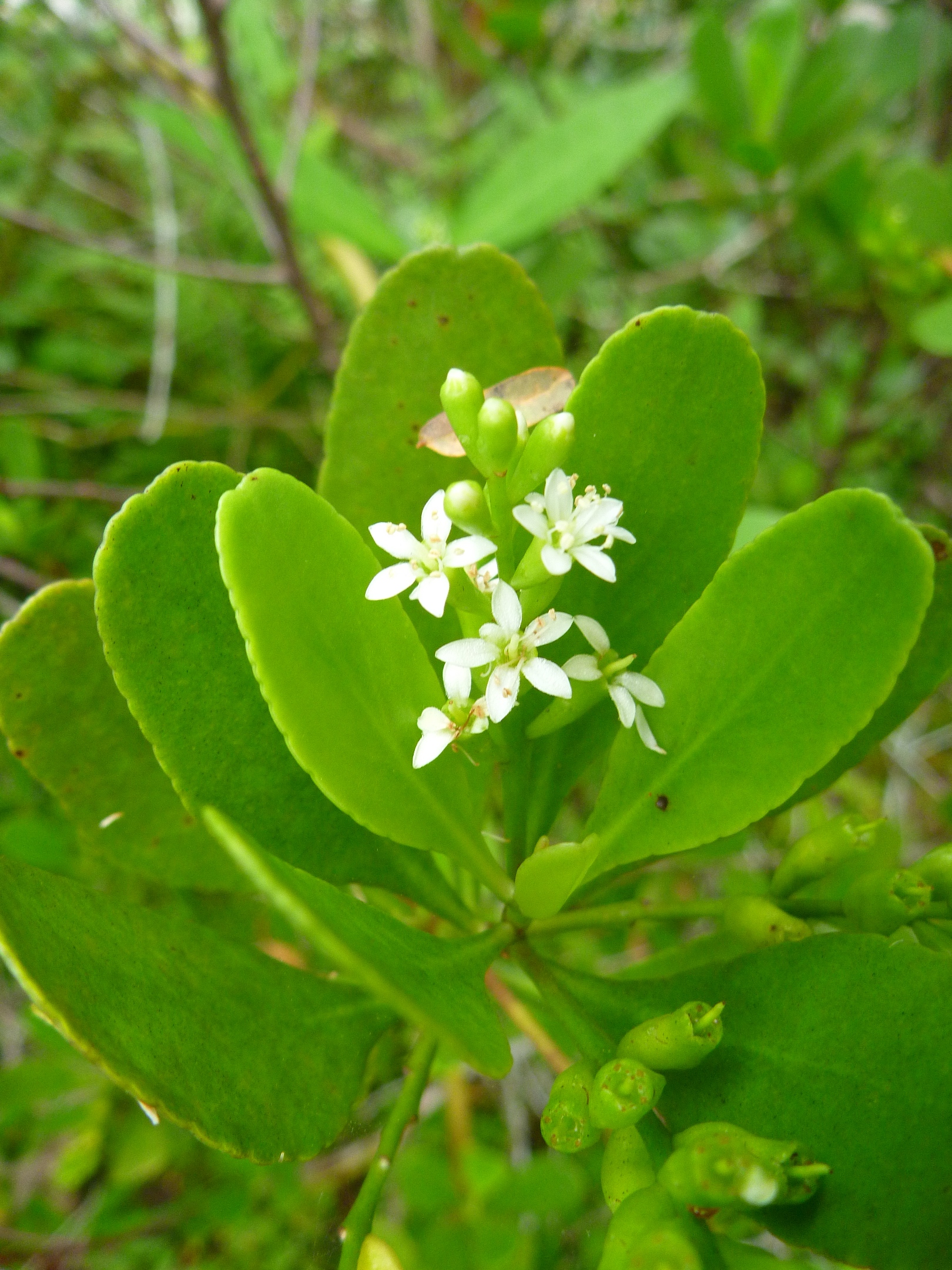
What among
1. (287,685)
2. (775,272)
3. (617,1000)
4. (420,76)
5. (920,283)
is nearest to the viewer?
(287,685)

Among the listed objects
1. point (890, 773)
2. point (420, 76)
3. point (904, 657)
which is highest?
point (420, 76)

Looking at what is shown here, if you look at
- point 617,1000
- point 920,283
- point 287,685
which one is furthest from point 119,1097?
point 920,283

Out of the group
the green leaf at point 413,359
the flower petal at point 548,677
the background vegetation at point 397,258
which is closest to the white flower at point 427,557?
the flower petal at point 548,677

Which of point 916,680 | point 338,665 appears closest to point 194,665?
point 338,665

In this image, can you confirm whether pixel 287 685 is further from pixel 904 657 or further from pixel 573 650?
pixel 904 657

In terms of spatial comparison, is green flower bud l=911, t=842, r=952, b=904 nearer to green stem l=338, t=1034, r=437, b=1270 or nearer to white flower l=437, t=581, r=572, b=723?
white flower l=437, t=581, r=572, b=723

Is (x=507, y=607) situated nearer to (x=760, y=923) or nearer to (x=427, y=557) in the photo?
(x=427, y=557)

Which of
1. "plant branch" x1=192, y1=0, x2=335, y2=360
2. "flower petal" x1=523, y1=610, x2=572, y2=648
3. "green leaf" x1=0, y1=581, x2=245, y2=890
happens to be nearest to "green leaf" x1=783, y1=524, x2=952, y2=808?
"flower petal" x1=523, y1=610, x2=572, y2=648

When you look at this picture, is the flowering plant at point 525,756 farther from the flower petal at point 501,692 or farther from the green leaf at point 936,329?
the green leaf at point 936,329
